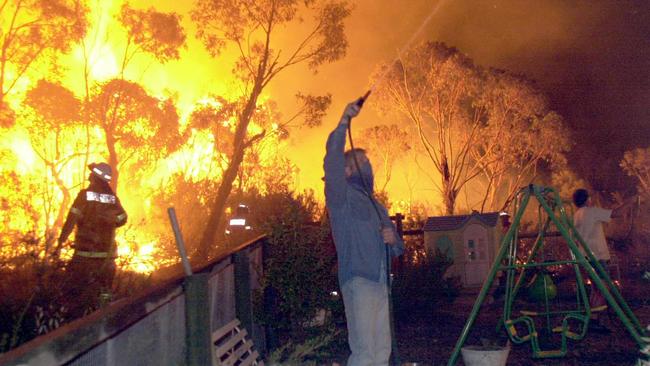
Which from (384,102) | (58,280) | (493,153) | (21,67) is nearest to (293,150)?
(384,102)

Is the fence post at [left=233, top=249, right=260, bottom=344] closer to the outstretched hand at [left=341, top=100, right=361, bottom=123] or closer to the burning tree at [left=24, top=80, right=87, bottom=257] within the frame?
the outstretched hand at [left=341, top=100, right=361, bottom=123]

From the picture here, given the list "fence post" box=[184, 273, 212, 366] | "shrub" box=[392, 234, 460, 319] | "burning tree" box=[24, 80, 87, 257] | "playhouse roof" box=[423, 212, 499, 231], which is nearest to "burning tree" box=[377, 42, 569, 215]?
"burning tree" box=[24, 80, 87, 257]

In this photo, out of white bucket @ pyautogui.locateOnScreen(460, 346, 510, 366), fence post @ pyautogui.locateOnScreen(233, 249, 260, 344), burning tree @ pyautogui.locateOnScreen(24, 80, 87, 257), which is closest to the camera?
white bucket @ pyautogui.locateOnScreen(460, 346, 510, 366)

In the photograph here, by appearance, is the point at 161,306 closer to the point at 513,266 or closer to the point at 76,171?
the point at 513,266

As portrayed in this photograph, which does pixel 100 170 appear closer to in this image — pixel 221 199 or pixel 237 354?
pixel 237 354

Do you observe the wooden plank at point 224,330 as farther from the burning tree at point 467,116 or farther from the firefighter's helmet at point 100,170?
the burning tree at point 467,116

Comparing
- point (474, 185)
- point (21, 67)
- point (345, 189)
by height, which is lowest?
point (345, 189)

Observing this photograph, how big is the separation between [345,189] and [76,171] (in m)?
25.4

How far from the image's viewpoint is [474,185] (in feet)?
131

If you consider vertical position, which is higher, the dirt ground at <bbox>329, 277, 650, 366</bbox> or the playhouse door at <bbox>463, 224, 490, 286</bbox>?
the playhouse door at <bbox>463, 224, 490, 286</bbox>

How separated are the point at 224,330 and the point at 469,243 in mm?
12919

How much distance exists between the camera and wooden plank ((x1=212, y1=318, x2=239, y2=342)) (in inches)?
210

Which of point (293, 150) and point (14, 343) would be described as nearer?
point (14, 343)

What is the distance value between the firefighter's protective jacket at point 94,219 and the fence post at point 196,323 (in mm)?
2627
